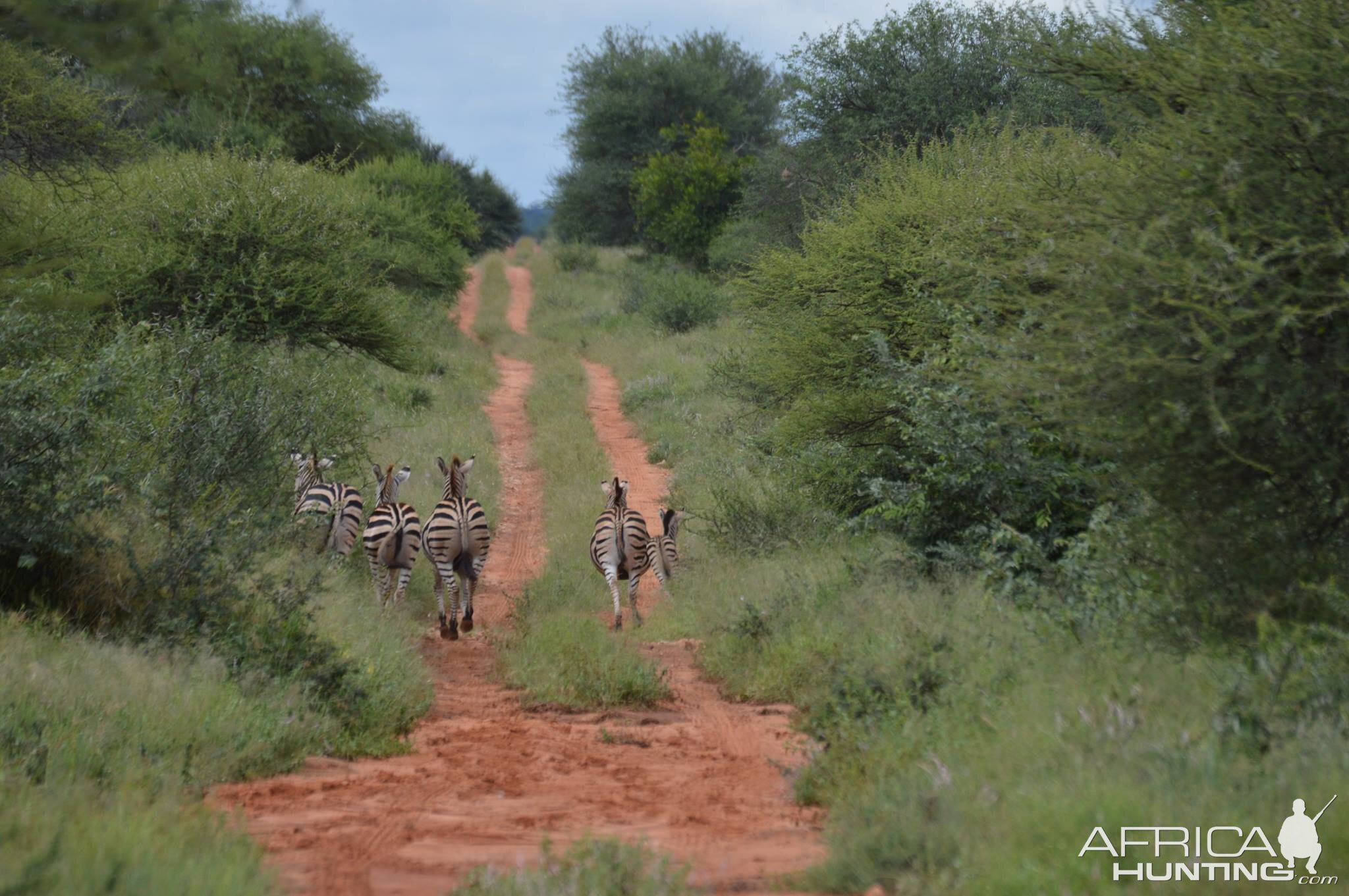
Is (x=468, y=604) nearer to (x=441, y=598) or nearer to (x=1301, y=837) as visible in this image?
(x=441, y=598)

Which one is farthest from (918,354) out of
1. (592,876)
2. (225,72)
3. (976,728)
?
(225,72)

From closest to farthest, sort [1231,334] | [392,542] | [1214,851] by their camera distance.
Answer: [1214,851] → [1231,334] → [392,542]

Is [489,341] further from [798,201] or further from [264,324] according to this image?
[264,324]

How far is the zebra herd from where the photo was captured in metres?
12.6

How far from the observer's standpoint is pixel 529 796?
6637 mm

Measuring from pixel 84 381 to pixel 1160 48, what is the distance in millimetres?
8214

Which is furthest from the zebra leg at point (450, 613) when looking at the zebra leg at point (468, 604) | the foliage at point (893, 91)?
the foliage at point (893, 91)

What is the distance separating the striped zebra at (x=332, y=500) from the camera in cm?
1347

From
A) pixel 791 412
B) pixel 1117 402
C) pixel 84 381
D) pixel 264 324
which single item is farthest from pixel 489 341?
pixel 1117 402

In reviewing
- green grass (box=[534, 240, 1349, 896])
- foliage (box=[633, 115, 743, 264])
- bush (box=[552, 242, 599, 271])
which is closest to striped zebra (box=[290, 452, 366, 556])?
green grass (box=[534, 240, 1349, 896])

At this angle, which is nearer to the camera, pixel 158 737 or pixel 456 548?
pixel 158 737

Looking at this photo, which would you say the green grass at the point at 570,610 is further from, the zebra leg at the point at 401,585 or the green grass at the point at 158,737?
the zebra leg at the point at 401,585

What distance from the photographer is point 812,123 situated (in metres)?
32.1

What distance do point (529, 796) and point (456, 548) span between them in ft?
20.7
